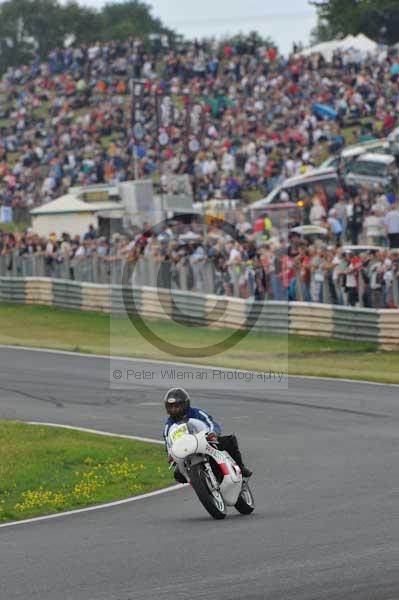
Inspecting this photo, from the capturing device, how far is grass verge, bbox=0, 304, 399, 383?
24.6 meters

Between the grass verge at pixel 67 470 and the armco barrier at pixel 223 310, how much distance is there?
9.96 metres

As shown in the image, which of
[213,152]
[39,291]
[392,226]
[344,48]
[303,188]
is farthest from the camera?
[344,48]

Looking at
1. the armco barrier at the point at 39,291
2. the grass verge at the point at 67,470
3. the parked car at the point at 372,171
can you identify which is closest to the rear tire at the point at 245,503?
the grass verge at the point at 67,470

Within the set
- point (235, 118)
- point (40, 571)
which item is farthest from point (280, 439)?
point (235, 118)

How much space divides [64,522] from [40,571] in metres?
3.03

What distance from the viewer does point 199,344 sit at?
2803cm

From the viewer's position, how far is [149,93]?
4419 cm

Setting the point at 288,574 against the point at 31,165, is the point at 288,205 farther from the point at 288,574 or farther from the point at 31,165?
the point at 288,574

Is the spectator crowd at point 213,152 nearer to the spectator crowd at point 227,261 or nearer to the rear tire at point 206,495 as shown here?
the spectator crowd at point 227,261

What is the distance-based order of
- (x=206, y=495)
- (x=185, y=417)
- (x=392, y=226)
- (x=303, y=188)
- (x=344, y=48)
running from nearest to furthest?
(x=206, y=495), (x=185, y=417), (x=392, y=226), (x=303, y=188), (x=344, y=48)

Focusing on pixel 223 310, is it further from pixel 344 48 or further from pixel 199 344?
pixel 344 48

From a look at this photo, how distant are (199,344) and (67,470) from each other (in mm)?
12828

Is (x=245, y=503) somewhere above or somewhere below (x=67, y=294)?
Answer: below

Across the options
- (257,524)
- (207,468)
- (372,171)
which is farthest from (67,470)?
(372,171)
